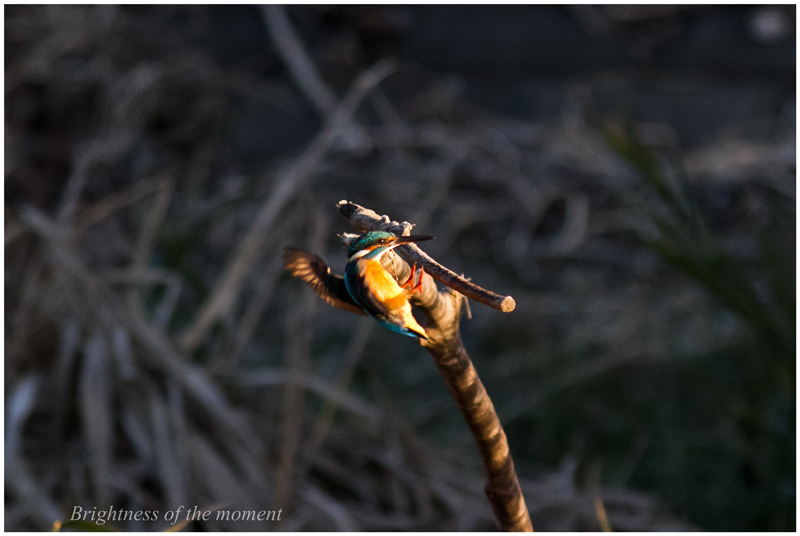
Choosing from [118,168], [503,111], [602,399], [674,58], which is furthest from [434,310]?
[674,58]

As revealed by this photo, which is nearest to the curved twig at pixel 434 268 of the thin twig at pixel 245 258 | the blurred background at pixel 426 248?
the blurred background at pixel 426 248

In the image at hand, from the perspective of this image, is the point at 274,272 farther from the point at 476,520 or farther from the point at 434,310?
the point at 434,310

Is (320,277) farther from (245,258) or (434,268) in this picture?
(245,258)

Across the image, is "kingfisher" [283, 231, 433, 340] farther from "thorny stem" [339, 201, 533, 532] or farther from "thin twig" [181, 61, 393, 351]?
"thin twig" [181, 61, 393, 351]

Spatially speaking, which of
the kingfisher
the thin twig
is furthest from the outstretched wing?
the thin twig

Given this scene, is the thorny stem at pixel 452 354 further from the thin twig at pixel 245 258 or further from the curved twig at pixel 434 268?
the thin twig at pixel 245 258

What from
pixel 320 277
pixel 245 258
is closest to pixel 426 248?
pixel 245 258

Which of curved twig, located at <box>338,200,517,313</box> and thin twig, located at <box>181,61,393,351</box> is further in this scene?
thin twig, located at <box>181,61,393,351</box>
